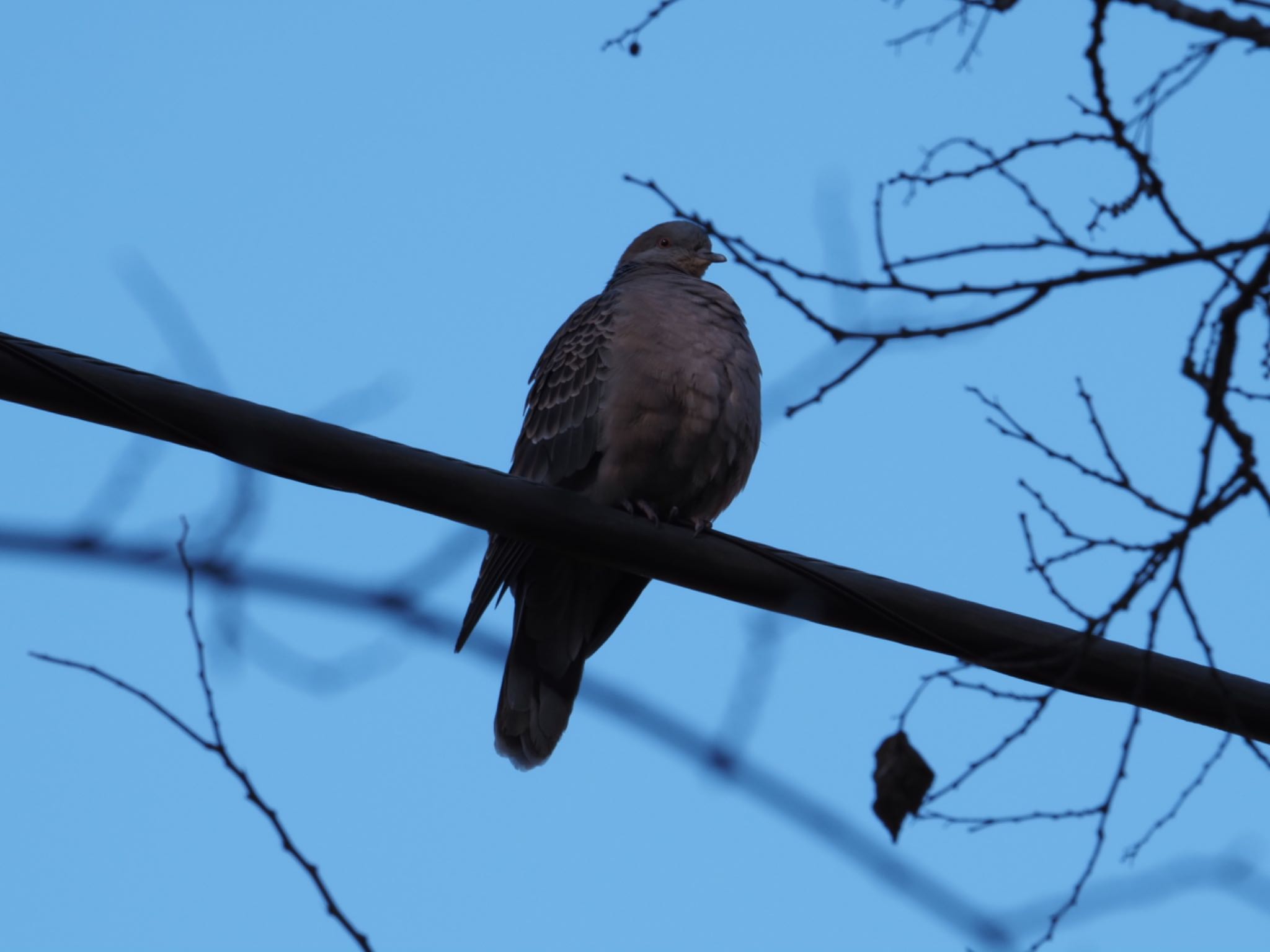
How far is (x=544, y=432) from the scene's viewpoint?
5.66 m

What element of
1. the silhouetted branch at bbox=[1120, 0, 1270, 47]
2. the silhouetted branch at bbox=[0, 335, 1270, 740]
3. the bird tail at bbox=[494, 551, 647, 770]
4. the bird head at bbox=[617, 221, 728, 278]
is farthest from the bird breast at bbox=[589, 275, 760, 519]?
the silhouetted branch at bbox=[1120, 0, 1270, 47]

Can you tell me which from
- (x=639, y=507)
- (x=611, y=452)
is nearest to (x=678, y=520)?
(x=639, y=507)

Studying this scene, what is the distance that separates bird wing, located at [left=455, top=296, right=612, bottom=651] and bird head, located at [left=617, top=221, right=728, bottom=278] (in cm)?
93

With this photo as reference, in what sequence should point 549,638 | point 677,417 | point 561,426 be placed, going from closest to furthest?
point 677,417 < point 561,426 < point 549,638

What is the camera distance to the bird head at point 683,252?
6863 millimetres

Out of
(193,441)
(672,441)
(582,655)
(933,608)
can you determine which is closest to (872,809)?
(933,608)

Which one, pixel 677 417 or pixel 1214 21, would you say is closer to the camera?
pixel 1214 21

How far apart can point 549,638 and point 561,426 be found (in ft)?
2.77

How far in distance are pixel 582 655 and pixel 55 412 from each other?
9.68 feet

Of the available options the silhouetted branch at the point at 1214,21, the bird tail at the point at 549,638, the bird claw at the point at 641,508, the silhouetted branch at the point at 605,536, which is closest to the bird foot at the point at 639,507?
the bird claw at the point at 641,508

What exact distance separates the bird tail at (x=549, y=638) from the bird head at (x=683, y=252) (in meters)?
1.85

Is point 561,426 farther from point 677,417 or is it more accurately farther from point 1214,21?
point 1214,21

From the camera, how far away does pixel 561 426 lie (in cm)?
555

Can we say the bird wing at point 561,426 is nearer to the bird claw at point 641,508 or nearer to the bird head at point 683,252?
the bird claw at point 641,508
